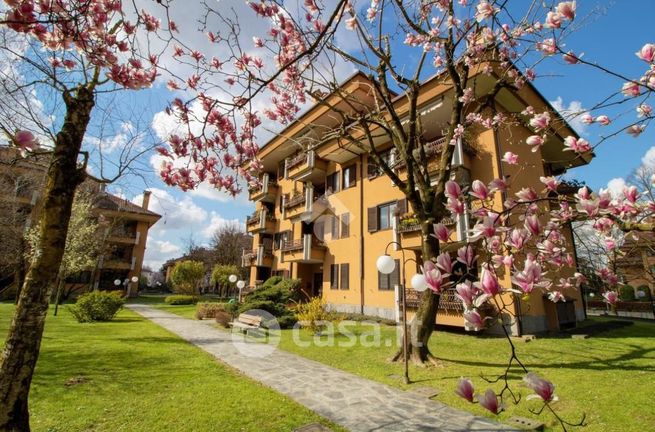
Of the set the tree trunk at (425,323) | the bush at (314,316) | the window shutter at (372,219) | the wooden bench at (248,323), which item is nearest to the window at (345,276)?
Result: the window shutter at (372,219)

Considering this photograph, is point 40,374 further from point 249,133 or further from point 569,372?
point 569,372

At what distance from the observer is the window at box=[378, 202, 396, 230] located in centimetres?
1844

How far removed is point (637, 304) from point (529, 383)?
34.2m

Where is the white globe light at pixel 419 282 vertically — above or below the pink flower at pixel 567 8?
below

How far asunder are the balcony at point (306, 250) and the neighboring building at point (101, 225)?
1047 cm

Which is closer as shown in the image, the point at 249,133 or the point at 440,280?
the point at 440,280

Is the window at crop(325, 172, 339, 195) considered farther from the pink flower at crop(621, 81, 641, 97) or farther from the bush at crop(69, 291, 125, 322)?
the pink flower at crop(621, 81, 641, 97)

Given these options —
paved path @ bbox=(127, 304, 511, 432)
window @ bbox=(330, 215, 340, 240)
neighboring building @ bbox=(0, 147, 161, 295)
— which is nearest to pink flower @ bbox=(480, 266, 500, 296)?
paved path @ bbox=(127, 304, 511, 432)

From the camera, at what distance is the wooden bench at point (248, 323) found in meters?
13.2

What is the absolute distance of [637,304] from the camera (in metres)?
26.5

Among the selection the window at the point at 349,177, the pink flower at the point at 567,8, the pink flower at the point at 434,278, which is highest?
the window at the point at 349,177

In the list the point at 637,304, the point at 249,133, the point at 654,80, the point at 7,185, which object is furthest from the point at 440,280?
the point at 637,304

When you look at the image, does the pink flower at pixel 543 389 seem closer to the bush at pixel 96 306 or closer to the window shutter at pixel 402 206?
the window shutter at pixel 402 206

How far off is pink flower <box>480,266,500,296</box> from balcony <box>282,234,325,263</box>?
2000 centimetres
